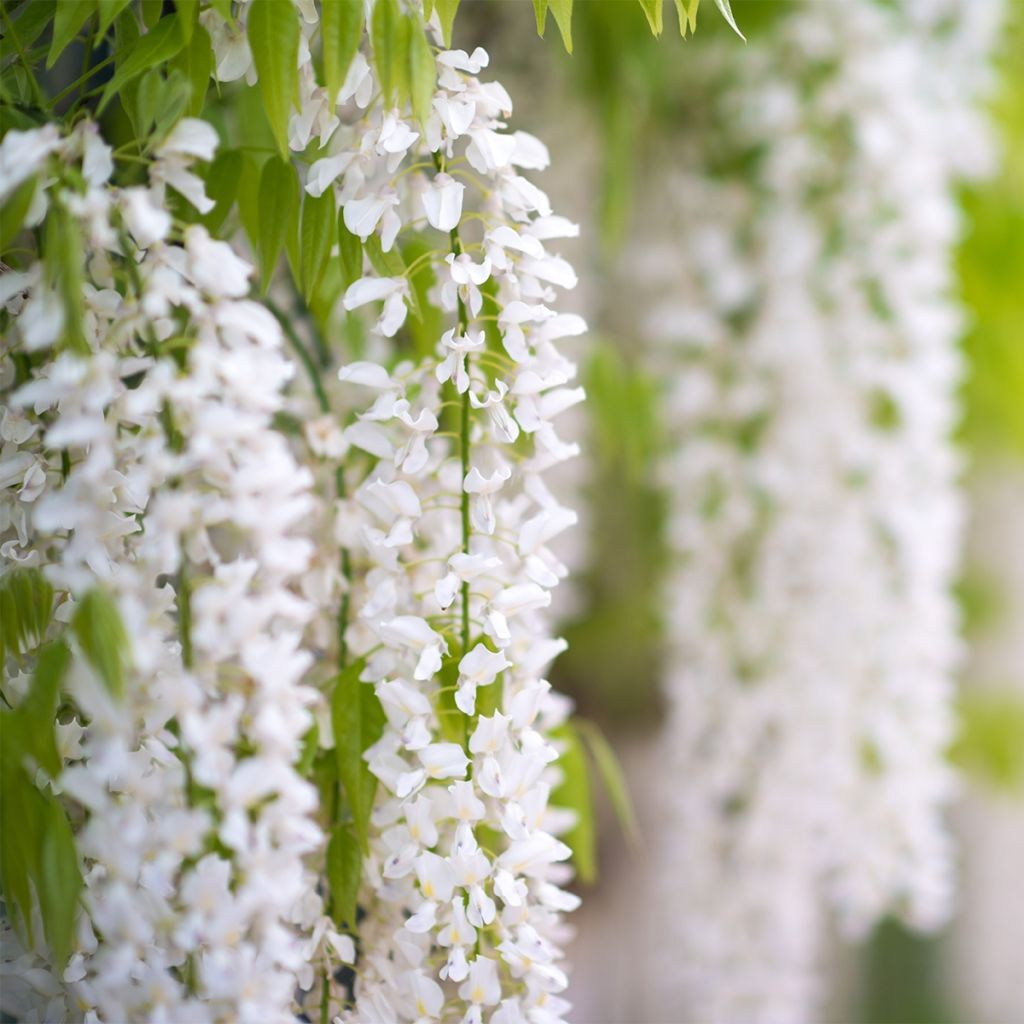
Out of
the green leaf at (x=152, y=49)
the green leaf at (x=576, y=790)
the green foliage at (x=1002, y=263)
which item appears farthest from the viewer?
the green foliage at (x=1002, y=263)

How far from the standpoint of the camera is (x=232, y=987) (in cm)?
48

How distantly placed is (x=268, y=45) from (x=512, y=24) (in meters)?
0.95

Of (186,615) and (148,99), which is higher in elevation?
(148,99)

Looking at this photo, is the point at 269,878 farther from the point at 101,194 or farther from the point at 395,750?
the point at 101,194

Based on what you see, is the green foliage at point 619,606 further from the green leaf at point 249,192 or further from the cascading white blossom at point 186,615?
the cascading white blossom at point 186,615

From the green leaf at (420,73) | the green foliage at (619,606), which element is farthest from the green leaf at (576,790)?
the green foliage at (619,606)

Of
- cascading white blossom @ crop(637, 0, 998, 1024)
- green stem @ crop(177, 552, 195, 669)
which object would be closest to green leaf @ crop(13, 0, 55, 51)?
green stem @ crop(177, 552, 195, 669)

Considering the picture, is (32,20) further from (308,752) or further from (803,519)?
(803,519)

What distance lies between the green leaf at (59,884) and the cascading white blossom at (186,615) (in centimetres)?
1

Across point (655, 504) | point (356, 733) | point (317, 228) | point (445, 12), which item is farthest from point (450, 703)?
point (655, 504)

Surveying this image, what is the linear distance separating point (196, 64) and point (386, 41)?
0.35 ft

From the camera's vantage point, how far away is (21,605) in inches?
21.8

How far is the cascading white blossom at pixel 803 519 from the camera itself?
4.42 feet

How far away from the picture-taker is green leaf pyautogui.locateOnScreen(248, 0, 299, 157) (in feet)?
1.75
